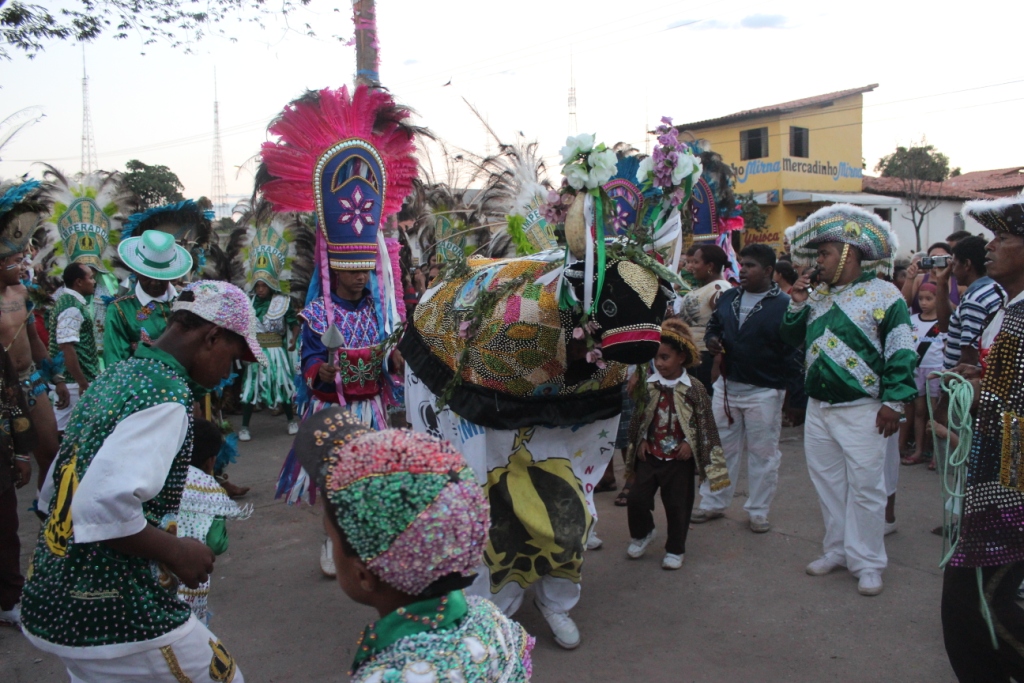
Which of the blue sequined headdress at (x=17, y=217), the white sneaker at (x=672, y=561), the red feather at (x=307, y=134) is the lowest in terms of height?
the white sneaker at (x=672, y=561)

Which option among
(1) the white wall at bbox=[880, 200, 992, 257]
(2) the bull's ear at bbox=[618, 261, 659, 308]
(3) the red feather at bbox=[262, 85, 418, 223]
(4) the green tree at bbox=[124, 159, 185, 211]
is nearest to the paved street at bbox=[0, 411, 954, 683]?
(2) the bull's ear at bbox=[618, 261, 659, 308]

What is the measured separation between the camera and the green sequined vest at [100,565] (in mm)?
2180

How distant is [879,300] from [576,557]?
2.29 metres

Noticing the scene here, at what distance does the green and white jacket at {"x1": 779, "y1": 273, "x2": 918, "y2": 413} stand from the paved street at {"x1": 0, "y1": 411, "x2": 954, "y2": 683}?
114 cm

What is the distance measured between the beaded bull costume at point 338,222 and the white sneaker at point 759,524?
269 centimetres

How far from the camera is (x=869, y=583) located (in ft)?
14.5

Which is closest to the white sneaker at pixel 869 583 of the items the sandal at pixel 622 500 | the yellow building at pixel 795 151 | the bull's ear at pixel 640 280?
the sandal at pixel 622 500

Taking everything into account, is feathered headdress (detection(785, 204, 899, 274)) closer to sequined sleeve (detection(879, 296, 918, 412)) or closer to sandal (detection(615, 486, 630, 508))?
sequined sleeve (detection(879, 296, 918, 412))

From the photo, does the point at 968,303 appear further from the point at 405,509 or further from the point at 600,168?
the point at 405,509

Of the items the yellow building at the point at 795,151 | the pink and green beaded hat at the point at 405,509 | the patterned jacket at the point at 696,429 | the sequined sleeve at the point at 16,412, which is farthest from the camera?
the yellow building at the point at 795,151

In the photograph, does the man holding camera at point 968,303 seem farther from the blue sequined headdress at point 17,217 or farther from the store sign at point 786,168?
the store sign at point 786,168

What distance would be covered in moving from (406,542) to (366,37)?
758cm

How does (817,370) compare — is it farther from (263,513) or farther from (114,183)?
(114,183)

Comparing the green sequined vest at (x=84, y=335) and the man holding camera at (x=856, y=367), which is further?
the green sequined vest at (x=84, y=335)
